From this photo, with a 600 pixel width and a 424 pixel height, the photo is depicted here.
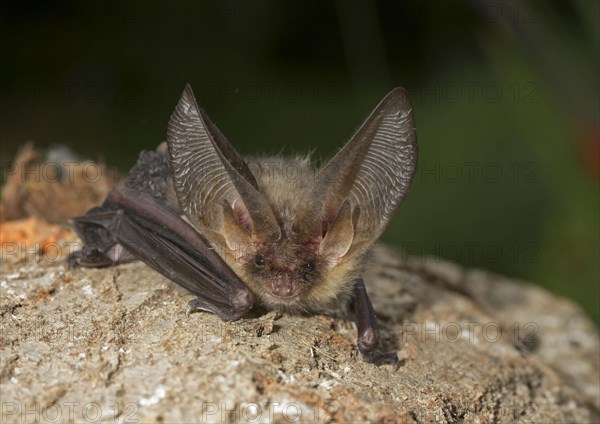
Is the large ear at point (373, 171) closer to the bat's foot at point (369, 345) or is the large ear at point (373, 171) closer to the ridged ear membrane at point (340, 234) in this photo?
the ridged ear membrane at point (340, 234)

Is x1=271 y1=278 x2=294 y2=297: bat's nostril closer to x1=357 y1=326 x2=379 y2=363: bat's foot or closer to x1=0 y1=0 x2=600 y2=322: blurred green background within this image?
x1=357 y1=326 x2=379 y2=363: bat's foot

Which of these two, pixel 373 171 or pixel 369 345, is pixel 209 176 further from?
pixel 369 345

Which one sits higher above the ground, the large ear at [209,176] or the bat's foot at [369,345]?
the large ear at [209,176]

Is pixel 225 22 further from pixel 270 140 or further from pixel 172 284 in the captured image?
pixel 172 284

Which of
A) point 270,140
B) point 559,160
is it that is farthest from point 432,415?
point 270,140

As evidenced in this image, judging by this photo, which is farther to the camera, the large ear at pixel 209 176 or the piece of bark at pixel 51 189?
the piece of bark at pixel 51 189

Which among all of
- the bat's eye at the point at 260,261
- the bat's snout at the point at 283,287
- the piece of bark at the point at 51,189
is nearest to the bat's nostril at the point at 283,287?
the bat's snout at the point at 283,287
